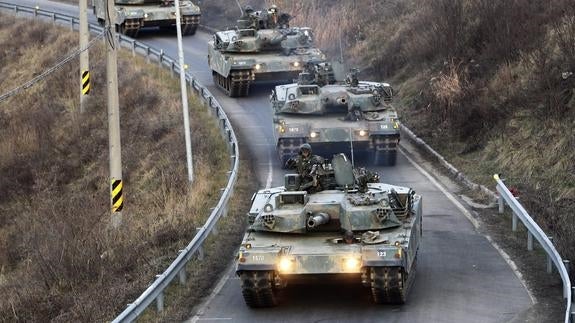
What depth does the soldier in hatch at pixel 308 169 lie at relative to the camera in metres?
20.5

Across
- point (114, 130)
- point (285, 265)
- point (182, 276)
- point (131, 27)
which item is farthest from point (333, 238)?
point (131, 27)

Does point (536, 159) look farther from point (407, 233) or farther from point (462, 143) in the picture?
point (407, 233)

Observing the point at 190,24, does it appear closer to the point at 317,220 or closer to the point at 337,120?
the point at 337,120

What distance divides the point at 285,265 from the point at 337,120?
13.1 m

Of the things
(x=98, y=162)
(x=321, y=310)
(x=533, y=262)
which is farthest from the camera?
(x=98, y=162)

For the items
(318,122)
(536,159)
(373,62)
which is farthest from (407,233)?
(373,62)

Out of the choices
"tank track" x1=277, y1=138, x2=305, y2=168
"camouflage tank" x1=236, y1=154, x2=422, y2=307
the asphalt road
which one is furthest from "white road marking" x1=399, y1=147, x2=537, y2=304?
"tank track" x1=277, y1=138, x2=305, y2=168

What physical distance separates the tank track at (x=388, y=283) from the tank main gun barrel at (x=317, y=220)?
128 centimetres

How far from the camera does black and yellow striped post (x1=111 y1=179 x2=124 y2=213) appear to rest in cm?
2761

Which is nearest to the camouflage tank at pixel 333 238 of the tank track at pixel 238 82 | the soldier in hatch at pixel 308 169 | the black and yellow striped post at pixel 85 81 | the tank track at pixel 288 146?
the soldier in hatch at pixel 308 169

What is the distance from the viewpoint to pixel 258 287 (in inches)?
723

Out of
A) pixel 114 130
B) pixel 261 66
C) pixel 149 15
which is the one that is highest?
pixel 114 130

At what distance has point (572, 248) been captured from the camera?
2019 centimetres

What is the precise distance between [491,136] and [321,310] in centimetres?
1390
